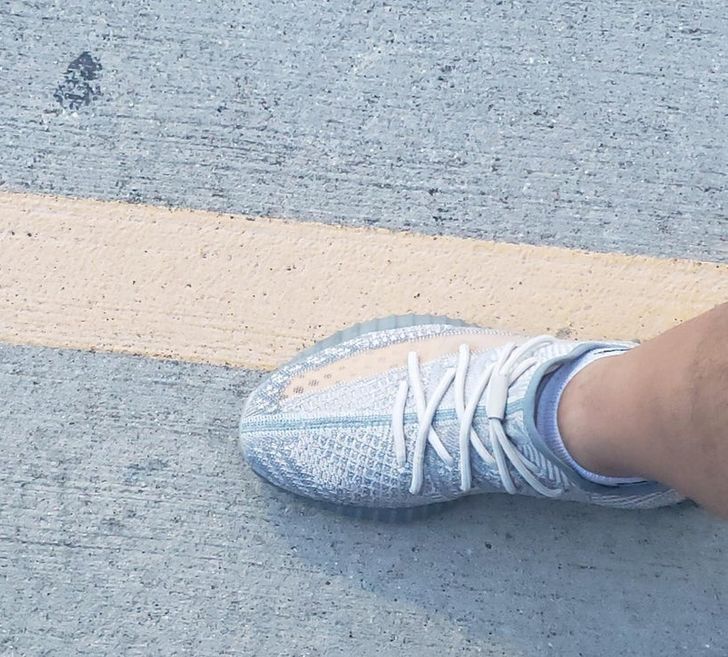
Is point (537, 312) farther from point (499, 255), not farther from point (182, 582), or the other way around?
point (182, 582)

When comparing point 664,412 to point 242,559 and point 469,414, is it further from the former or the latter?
point 242,559

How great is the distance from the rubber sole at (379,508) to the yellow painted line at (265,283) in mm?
30

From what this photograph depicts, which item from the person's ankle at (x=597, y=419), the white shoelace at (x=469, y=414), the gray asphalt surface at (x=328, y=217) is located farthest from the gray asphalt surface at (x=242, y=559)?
the person's ankle at (x=597, y=419)

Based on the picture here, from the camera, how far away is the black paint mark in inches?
46.3

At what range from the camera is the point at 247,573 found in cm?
116

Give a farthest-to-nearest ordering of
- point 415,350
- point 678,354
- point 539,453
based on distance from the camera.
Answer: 1. point 415,350
2. point 539,453
3. point 678,354

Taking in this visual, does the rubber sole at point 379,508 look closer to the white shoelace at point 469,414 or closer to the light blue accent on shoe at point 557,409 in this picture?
the white shoelace at point 469,414

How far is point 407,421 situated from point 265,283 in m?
0.31

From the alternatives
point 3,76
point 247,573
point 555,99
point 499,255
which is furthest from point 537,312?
point 3,76

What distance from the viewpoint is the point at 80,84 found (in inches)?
46.3

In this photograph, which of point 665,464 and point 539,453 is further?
point 539,453

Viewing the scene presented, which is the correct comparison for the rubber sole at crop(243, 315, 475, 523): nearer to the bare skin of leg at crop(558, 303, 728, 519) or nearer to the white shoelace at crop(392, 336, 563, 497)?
the white shoelace at crop(392, 336, 563, 497)

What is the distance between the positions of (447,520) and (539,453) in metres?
0.27

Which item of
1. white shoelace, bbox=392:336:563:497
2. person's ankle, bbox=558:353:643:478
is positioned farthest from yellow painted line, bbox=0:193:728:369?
person's ankle, bbox=558:353:643:478
